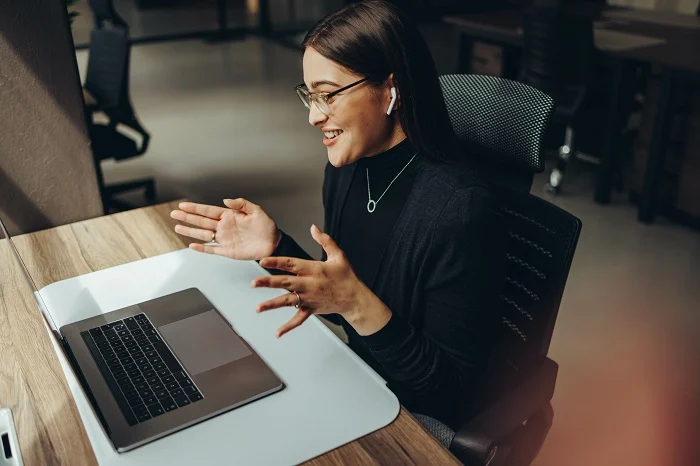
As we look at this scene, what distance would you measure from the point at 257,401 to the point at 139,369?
23cm

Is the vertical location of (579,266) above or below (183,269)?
below

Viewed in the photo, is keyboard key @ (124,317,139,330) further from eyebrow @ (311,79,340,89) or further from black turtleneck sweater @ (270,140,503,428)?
eyebrow @ (311,79,340,89)

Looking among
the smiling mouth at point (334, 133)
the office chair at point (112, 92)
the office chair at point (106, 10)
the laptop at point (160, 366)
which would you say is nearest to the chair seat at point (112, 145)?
the office chair at point (112, 92)

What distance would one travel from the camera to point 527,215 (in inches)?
53.6

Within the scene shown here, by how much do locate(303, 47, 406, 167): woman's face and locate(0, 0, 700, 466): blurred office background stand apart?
0.94m

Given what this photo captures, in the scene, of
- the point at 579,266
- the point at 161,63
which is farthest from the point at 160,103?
the point at 579,266

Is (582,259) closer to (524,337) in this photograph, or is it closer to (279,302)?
(524,337)

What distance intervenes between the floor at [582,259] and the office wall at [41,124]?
1.48 meters

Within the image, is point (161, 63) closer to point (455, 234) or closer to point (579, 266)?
point (579, 266)

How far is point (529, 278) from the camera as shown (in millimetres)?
1362

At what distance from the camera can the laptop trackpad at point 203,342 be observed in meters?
1.21

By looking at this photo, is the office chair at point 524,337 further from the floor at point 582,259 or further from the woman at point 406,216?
the floor at point 582,259

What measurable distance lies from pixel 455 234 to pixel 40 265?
96 centimetres

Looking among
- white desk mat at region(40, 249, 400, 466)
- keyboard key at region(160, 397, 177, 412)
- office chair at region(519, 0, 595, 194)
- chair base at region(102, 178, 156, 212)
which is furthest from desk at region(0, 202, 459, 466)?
office chair at region(519, 0, 595, 194)
